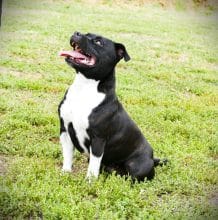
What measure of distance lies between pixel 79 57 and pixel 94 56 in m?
0.12

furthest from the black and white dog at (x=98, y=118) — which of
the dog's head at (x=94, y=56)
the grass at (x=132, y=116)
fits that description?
the grass at (x=132, y=116)

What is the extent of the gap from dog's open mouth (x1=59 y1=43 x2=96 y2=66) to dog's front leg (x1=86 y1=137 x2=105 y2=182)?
65 cm

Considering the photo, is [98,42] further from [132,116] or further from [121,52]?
[132,116]

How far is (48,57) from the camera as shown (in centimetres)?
984

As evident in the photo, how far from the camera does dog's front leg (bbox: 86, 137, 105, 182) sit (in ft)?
13.2

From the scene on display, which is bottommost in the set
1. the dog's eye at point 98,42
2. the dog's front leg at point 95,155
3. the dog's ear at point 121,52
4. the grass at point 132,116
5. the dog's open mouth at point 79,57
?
the grass at point 132,116

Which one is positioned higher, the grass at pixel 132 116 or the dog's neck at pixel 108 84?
the dog's neck at pixel 108 84

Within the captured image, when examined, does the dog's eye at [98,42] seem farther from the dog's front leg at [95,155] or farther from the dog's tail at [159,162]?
the dog's tail at [159,162]

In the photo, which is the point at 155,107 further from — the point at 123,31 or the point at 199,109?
the point at 123,31

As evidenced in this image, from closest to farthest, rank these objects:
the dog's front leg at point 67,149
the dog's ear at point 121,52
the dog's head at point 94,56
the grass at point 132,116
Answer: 1. the grass at point 132,116
2. the dog's head at point 94,56
3. the dog's ear at point 121,52
4. the dog's front leg at point 67,149

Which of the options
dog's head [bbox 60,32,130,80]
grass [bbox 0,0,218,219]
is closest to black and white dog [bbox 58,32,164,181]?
dog's head [bbox 60,32,130,80]

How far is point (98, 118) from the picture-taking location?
4.03m

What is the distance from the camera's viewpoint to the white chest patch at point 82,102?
401cm

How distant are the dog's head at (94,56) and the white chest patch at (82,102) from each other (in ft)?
0.33
